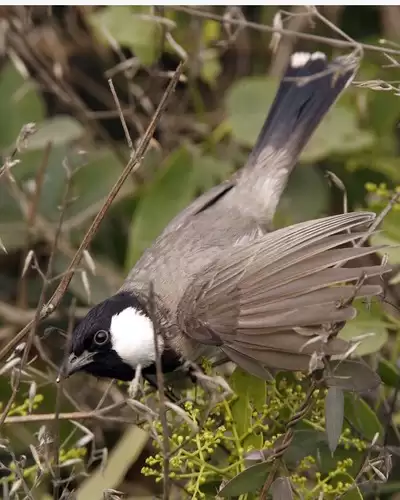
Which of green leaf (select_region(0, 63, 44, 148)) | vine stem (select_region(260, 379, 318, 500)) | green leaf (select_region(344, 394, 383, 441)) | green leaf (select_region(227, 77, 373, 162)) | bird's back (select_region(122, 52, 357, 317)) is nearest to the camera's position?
vine stem (select_region(260, 379, 318, 500))

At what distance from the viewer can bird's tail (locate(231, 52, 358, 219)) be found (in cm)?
298

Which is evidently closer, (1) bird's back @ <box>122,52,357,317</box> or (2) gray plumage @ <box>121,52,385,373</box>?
A: (2) gray plumage @ <box>121,52,385,373</box>

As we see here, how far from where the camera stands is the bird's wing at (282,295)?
5.99 feet

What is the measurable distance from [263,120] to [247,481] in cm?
172

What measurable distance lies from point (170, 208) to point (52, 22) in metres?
1.08

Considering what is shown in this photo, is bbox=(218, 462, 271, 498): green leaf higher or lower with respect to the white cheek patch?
higher

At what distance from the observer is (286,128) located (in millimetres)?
3020

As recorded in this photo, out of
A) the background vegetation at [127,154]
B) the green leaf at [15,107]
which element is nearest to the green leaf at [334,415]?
the background vegetation at [127,154]

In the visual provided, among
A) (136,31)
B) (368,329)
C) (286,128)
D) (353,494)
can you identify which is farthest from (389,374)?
(136,31)

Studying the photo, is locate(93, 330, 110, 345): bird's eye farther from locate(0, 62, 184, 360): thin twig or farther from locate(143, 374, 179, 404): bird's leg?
locate(0, 62, 184, 360): thin twig

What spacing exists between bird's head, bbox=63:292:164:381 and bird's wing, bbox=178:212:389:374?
12 cm

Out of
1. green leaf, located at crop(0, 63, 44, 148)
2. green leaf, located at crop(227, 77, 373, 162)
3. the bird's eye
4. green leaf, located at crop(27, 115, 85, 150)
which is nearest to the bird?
the bird's eye

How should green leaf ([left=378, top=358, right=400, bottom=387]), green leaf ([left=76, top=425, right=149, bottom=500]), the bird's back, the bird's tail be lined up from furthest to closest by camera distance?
the bird's tail → the bird's back → green leaf ([left=76, top=425, right=149, bottom=500]) → green leaf ([left=378, top=358, right=400, bottom=387])

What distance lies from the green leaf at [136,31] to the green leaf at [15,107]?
37 cm
